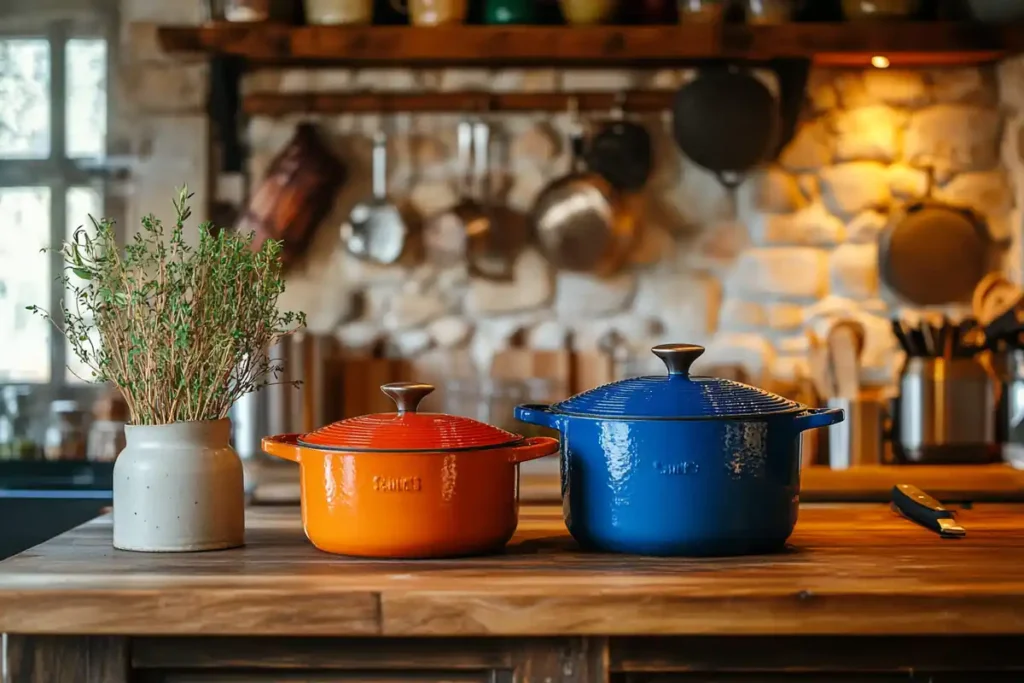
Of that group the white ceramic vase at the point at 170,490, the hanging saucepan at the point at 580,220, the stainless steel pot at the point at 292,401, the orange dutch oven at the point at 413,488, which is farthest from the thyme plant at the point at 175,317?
the hanging saucepan at the point at 580,220

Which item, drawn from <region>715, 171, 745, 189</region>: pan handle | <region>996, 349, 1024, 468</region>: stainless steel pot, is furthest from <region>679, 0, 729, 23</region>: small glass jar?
<region>996, 349, 1024, 468</region>: stainless steel pot

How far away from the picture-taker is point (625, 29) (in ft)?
11.7

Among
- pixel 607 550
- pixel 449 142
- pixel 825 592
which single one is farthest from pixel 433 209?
pixel 825 592

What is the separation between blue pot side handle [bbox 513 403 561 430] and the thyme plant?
0.30m

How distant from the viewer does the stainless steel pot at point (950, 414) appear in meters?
3.41

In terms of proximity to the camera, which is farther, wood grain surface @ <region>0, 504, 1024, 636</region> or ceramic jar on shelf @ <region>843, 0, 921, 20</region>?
ceramic jar on shelf @ <region>843, 0, 921, 20</region>

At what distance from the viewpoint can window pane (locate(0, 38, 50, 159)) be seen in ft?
13.0

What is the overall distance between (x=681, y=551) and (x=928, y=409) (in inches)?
85.8

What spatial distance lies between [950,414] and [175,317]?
8.20ft

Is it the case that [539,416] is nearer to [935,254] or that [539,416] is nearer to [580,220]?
[580,220]

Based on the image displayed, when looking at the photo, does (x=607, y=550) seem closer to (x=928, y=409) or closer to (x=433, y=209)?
(x=928, y=409)

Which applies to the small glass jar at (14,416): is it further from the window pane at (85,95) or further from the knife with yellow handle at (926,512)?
the knife with yellow handle at (926,512)

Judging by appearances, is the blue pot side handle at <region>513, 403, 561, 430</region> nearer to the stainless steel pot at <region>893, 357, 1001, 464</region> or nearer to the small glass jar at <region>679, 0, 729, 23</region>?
the stainless steel pot at <region>893, 357, 1001, 464</region>

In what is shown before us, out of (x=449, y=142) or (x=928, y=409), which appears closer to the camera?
(x=928, y=409)
